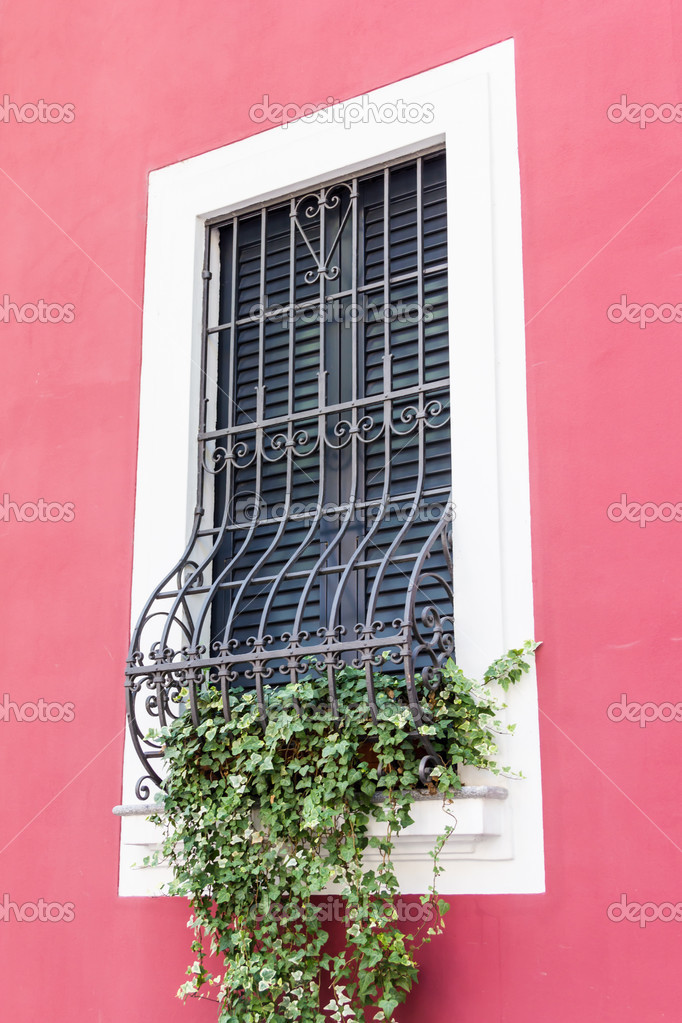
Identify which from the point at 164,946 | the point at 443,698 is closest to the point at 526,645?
the point at 443,698

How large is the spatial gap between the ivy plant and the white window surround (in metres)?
0.12

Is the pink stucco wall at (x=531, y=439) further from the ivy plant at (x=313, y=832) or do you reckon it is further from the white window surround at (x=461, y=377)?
the ivy plant at (x=313, y=832)

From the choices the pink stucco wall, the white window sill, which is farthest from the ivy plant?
the pink stucco wall

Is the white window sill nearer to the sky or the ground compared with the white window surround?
nearer to the ground

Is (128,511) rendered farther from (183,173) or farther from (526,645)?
(526,645)

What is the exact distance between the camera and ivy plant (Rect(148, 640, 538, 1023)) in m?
3.77

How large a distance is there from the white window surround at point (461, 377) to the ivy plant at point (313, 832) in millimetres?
116

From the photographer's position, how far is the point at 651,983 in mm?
3494

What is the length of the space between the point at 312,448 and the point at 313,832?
1.47 meters

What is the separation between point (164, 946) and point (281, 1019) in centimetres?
80

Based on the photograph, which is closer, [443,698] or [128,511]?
[443,698]

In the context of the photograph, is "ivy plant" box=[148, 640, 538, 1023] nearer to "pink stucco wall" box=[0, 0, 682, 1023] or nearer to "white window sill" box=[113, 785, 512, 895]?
"white window sill" box=[113, 785, 512, 895]

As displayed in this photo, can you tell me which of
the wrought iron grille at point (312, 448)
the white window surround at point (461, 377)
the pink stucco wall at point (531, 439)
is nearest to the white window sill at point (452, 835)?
the white window surround at point (461, 377)

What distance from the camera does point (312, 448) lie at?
4707 millimetres
